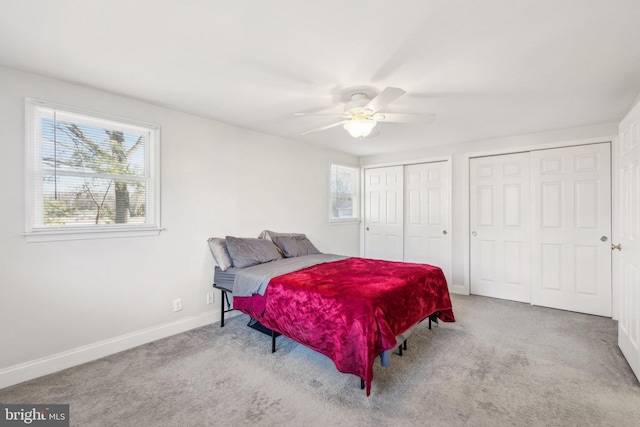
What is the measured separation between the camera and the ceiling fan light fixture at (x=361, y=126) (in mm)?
2387

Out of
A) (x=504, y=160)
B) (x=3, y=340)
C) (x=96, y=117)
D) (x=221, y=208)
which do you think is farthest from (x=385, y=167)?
(x=3, y=340)

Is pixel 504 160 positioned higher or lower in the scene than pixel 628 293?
higher

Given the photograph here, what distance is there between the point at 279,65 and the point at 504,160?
3.51 m

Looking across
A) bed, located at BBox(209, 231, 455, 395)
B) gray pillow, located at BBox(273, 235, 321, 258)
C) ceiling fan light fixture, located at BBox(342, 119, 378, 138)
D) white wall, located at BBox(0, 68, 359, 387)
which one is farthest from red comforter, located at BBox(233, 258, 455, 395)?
ceiling fan light fixture, located at BBox(342, 119, 378, 138)

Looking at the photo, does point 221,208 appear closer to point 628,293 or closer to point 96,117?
point 96,117

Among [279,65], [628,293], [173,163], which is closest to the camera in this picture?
[279,65]

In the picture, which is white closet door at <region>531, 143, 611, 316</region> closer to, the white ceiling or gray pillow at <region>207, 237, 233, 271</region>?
the white ceiling

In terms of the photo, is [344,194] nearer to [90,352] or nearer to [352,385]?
[352,385]

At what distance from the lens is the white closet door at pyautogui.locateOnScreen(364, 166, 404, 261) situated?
4934 mm

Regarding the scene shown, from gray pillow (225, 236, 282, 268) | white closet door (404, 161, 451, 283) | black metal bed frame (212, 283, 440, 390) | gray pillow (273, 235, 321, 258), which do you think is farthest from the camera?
white closet door (404, 161, 451, 283)

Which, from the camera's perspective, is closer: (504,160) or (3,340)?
(3,340)

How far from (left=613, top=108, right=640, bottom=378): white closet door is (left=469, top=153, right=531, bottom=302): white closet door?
1.37 m

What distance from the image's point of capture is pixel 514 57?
1.91 meters

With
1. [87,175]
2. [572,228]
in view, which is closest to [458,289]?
[572,228]
